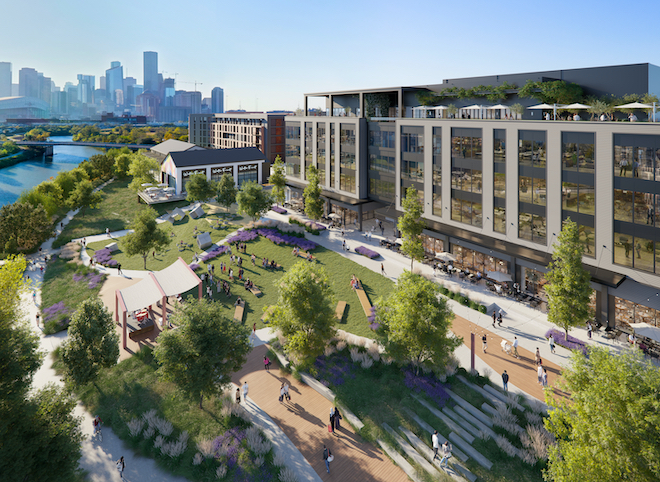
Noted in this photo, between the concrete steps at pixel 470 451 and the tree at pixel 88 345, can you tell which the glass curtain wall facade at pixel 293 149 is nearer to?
the tree at pixel 88 345

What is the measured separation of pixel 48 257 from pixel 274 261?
34.4m

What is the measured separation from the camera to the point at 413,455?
66.3 ft

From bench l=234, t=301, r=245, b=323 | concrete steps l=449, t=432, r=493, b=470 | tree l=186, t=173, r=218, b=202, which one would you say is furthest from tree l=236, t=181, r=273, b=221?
concrete steps l=449, t=432, r=493, b=470

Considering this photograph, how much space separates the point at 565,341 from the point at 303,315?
20.7 meters

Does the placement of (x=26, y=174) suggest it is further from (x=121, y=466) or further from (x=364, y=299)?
(x=121, y=466)

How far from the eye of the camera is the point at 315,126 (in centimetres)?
6350

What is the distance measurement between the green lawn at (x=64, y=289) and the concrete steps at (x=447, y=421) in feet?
100

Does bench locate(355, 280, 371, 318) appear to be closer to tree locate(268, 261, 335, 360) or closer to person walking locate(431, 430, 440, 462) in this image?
tree locate(268, 261, 335, 360)

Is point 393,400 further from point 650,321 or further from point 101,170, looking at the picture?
point 101,170

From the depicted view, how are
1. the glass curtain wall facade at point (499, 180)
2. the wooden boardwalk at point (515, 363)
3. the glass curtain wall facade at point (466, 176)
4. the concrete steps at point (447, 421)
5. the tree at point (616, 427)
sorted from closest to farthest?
the tree at point (616, 427), the concrete steps at point (447, 421), the wooden boardwalk at point (515, 363), the glass curtain wall facade at point (499, 180), the glass curtain wall facade at point (466, 176)

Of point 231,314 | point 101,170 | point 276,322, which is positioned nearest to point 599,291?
point 276,322

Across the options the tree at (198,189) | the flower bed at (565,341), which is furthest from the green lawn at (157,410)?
the tree at (198,189)

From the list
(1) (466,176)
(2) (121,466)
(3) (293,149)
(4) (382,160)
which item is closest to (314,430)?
(2) (121,466)

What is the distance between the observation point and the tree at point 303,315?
1015 inches
